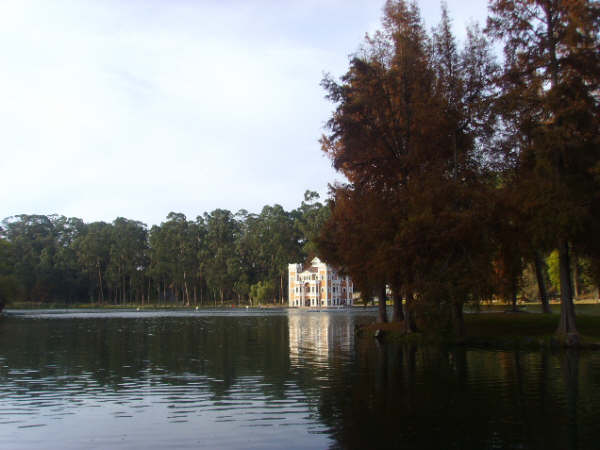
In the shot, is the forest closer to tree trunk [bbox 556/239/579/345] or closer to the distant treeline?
tree trunk [bbox 556/239/579/345]

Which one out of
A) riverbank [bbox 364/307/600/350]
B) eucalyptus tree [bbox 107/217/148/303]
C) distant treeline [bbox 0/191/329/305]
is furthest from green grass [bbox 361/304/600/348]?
eucalyptus tree [bbox 107/217/148/303]

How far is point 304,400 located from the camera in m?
14.5

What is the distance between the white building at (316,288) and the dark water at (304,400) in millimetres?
100538

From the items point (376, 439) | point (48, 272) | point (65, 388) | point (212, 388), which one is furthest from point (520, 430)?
point (48, 272)

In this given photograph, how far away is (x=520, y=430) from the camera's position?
36.7ft

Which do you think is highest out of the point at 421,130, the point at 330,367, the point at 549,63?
the point at 549,63

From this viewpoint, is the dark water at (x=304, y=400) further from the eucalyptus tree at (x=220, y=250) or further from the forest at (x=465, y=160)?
the eucalyptus tree at (x=220, y=250)

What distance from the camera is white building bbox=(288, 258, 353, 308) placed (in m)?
126

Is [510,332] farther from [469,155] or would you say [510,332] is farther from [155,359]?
[155,359]

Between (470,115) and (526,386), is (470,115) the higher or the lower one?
the higher one

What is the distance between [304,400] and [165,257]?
13620 centimetres

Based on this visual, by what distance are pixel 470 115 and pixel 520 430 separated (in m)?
21.0

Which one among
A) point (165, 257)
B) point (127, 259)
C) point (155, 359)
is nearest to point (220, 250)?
point (165, 257)

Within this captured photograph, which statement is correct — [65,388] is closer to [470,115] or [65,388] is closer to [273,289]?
[470,115]
